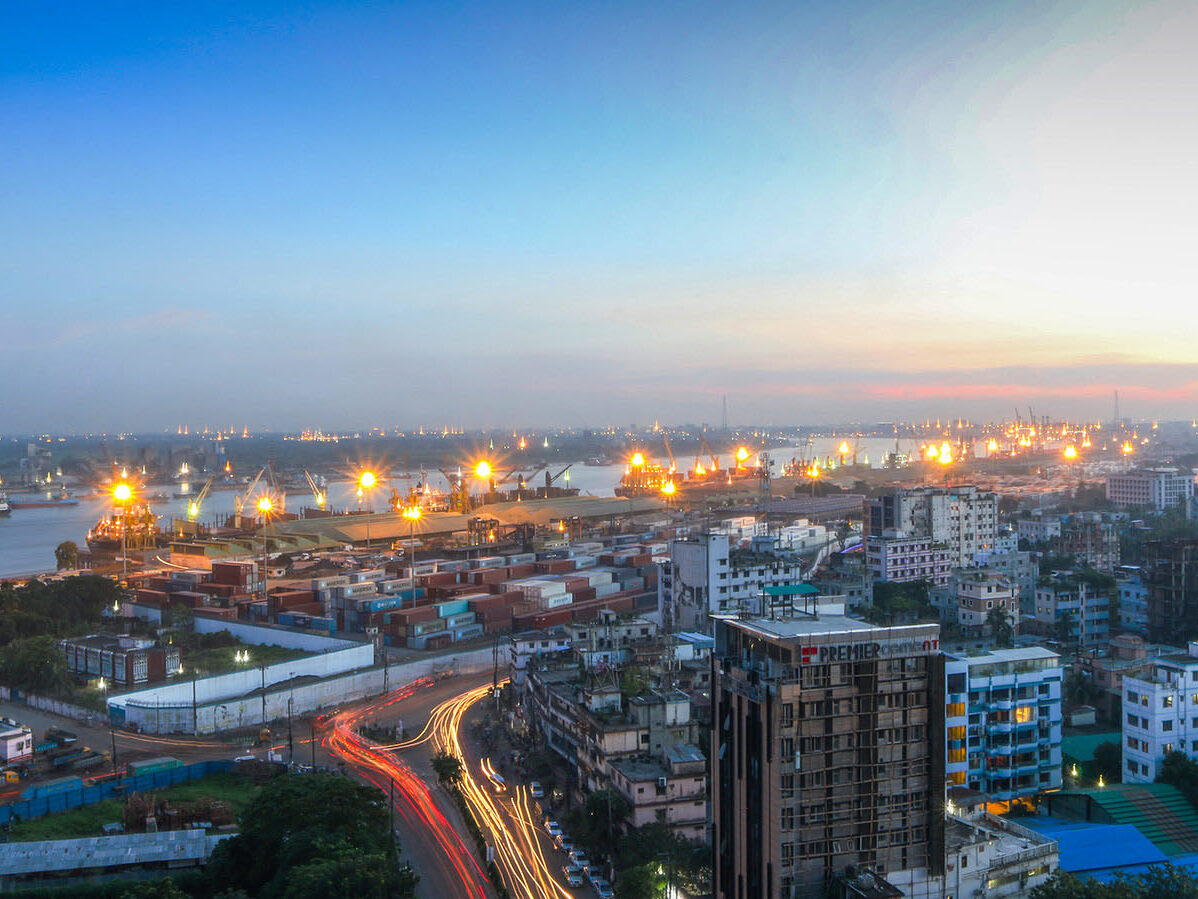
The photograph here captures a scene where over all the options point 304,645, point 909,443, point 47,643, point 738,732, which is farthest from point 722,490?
point 909,443

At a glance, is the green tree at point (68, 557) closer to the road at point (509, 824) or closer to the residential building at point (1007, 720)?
the road at point (509, 824)

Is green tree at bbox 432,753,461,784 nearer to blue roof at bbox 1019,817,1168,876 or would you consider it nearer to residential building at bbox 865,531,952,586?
blue roof at bbox 1019,817,1168,876

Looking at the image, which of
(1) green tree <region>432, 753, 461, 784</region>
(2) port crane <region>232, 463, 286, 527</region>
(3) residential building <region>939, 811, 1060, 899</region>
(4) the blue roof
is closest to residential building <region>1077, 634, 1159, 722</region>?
(4) the blue roof

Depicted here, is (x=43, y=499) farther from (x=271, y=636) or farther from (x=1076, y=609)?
(x=1076, y=609)

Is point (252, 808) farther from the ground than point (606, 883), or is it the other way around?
point (252, 808)

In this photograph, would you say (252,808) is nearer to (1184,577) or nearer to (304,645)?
(304,645)
